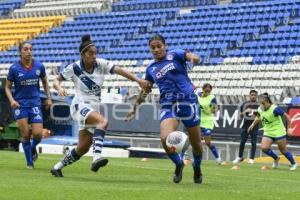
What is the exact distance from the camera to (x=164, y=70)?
10.8 m

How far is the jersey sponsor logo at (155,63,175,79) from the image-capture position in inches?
423

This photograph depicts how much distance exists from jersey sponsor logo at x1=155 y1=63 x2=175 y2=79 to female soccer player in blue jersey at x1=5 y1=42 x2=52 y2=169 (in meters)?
2.86

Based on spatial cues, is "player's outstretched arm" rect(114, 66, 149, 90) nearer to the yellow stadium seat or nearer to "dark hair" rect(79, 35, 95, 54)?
"dark hair" rect(79, 35, 95, 54)

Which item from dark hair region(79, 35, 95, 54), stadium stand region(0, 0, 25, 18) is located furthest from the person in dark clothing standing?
stadium stand region(0, 0, 25, 18)

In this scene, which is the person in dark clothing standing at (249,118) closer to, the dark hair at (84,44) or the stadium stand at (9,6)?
the dark hair at (84,44)

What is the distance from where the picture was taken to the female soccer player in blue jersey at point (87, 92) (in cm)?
1073

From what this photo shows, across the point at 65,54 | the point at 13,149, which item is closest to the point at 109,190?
the point at 13,149

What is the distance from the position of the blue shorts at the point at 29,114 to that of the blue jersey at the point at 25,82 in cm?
7

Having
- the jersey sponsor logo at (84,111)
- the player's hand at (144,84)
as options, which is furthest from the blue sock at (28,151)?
the player's hand at (144,84)

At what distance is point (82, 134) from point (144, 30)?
28631mm

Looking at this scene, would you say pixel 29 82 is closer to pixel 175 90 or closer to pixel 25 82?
pixel 25 82

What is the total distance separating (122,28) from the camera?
40.4m

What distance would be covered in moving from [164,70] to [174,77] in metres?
0.18

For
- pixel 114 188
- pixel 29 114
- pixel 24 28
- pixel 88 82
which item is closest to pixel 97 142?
pixel 88 82
